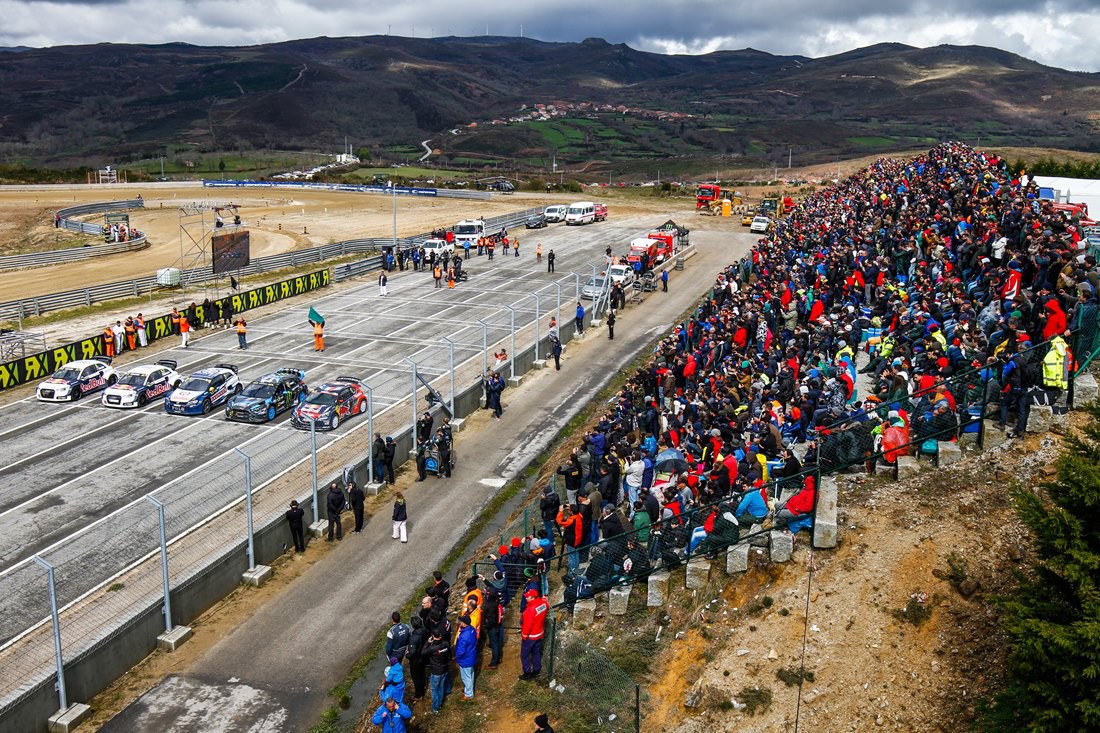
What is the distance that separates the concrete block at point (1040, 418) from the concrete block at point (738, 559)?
4927 millimetres

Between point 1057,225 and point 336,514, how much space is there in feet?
61.0

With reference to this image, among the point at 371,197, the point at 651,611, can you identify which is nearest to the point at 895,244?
the point at 651,611

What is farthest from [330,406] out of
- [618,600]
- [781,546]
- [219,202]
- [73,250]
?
[219,202]

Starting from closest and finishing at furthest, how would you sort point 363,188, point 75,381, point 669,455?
point 669,455 < point 75,381 < point 363,188

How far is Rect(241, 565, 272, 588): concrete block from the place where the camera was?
62.5 feet

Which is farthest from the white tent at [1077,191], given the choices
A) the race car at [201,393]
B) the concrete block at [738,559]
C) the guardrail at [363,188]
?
the guardrail at [363,188]

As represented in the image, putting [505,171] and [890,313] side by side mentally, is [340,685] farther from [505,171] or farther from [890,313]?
[505,171]

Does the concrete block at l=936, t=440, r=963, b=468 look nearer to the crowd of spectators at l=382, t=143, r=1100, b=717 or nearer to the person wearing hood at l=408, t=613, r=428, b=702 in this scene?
the crowd of spectators at l=382, t=143, r=1100, b=717

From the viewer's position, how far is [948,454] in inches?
561

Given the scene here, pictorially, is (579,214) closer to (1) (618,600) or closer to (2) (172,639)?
(2) (172,639)

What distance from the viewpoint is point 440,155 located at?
18300 centimetres

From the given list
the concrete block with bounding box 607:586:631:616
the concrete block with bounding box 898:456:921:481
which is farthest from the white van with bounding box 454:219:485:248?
the concrete block with bounding box 898:456:921:481

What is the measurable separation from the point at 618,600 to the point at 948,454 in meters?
5.69

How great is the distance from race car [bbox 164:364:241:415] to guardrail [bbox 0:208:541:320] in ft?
53.5
